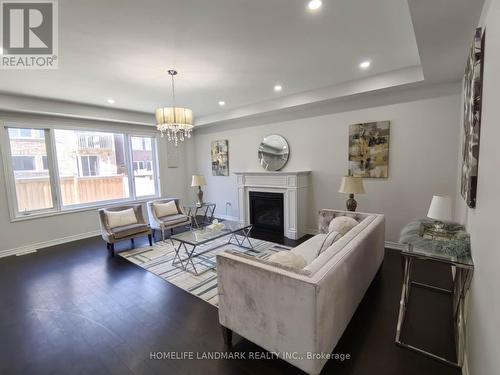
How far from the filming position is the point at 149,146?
636cm

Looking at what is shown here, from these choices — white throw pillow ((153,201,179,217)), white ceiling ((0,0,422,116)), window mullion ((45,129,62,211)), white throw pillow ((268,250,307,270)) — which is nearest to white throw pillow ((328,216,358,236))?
white throw pillow ((268,250,307,270))

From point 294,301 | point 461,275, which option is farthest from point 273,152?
point 294,301

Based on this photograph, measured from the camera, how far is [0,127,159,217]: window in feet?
14.6

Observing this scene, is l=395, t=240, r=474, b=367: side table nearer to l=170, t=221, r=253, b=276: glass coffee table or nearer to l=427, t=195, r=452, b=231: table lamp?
l=427, t=195, r=452, b=231: table lamp

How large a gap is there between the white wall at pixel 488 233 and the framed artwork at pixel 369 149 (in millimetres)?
2383

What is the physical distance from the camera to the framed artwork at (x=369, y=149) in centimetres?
390

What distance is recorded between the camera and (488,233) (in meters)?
1.27

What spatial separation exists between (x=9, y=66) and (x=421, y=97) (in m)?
5.58

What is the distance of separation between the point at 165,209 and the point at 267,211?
2.24 meters

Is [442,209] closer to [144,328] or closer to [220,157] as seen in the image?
[144,328]

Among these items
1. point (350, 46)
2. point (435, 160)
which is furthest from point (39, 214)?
point (435, 160)

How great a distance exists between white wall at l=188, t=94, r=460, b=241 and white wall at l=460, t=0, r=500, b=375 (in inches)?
87.9

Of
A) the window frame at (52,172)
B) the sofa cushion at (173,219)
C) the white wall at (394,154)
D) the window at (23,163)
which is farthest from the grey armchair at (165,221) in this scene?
the window at (23,163)

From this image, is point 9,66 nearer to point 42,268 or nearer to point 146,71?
point 146,71
